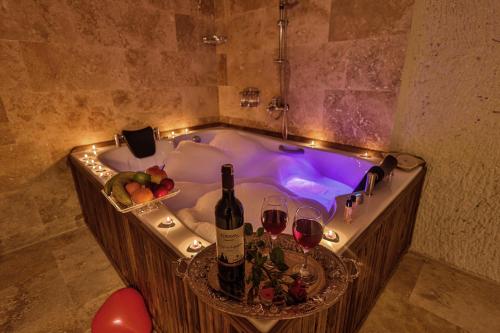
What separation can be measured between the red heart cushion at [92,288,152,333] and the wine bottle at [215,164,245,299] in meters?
0.78

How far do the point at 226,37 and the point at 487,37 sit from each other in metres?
1.96

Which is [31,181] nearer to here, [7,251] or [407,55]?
[7,251]

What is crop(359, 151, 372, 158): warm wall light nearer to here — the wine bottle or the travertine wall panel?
the travertine wall panel

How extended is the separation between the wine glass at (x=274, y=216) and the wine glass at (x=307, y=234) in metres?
0.04

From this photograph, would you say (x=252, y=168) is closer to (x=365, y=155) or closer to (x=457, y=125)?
(x=365, y=155)

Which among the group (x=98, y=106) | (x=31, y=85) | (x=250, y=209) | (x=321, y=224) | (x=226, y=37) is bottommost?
(x=250, y=209)

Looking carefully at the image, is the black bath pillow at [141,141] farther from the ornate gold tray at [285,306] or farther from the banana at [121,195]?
the ornate gold tray at [285,306]

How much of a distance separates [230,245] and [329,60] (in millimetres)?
1731

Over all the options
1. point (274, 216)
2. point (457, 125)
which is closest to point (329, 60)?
point (457, 125)

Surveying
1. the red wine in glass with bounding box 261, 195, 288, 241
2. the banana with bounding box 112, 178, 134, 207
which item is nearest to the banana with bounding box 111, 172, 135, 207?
the banana with bounding box 112, 178, 134, 207

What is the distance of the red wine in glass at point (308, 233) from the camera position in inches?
26.5

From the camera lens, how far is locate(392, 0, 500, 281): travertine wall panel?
1.36 metres

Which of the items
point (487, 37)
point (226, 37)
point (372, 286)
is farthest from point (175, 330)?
point (226, 37)

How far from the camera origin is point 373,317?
131 centimetres
